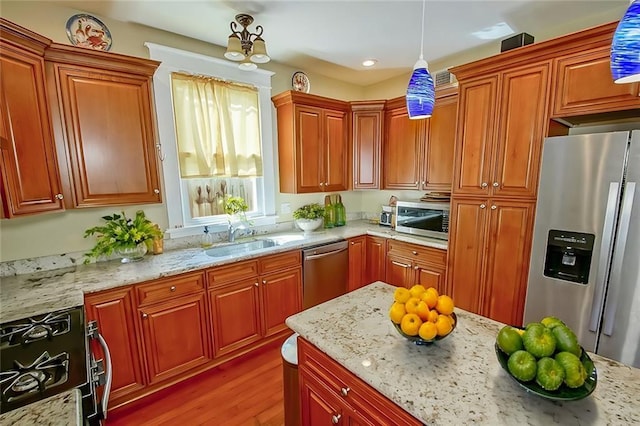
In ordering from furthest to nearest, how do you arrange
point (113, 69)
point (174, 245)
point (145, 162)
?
point (174, 245) → point (145, 162) → point (113, 69)

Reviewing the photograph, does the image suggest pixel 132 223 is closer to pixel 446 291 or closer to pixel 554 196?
pixel 446 291

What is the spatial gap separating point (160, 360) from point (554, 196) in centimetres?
293

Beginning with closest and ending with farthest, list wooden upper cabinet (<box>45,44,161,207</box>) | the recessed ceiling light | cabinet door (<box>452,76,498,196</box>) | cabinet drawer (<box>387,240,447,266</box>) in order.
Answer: wooden upper cabinet (<box>45,44,161,207</box>) < cabinet door (<box>452,76,498,196</box>) < the recessed ceiling light < cabinet drawer (<box>387,240,447,266</box>)

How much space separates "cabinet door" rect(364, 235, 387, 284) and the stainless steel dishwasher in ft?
1.13

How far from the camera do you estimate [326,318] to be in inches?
52.7

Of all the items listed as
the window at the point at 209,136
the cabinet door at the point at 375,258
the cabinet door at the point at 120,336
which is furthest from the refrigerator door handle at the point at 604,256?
the cabinet door at the point at 120,336

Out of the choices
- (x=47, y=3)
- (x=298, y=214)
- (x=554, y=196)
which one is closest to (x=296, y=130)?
(x=298, y=214)

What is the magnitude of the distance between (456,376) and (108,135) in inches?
99.7

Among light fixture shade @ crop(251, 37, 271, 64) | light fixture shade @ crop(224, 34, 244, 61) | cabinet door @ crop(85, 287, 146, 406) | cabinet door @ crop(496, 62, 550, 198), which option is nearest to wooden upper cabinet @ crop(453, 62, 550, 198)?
cabinet door @ crop(496, 62, 550, 198)

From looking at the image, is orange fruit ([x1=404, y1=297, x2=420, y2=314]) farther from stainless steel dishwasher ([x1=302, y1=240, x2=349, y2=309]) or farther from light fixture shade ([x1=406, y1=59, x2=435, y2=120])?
stainless steel dishwasher ([x1=302, y1=240, x2=349, y2=309])

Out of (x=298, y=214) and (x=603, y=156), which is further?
(x=298, y=214)

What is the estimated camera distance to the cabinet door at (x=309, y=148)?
3.04m

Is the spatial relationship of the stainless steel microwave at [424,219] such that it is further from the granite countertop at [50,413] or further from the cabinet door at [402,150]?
the granite countertop at [50,413]

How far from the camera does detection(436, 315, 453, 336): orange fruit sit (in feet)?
3.36
